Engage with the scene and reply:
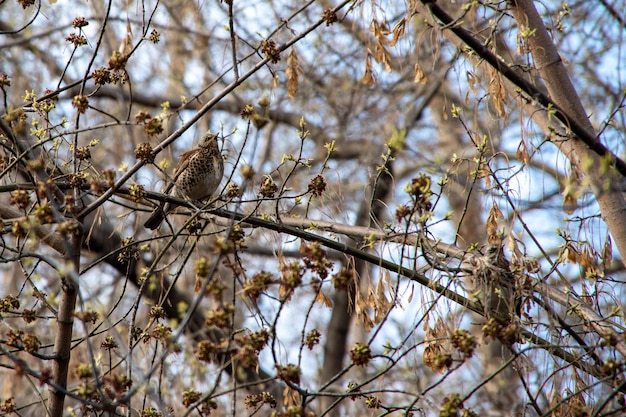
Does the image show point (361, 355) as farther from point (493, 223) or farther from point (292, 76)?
point (292, 76)

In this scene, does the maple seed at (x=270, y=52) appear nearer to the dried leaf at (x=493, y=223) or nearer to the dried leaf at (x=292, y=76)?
the dried leaf at (x=292, y=76)

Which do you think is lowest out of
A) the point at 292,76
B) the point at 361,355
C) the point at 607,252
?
the point at 361,355

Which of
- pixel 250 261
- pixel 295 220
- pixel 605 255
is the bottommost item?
pixel 605 255

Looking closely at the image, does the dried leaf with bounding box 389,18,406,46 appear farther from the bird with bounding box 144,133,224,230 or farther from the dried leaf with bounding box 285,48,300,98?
the bird with bounding box 144,133,224,230

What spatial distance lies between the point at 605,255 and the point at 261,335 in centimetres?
208

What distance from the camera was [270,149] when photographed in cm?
866

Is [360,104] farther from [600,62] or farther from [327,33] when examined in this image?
[600,62]

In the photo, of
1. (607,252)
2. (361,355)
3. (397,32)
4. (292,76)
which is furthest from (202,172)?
(361,355)

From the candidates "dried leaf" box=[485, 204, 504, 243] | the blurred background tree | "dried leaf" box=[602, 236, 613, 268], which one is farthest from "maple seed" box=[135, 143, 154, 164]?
"dried leaf" box=[602, 236, 613, 268]

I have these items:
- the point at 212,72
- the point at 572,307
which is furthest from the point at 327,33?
the point at 572,307

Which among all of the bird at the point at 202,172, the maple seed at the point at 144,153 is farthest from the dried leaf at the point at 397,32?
the bird at the point at 202,172

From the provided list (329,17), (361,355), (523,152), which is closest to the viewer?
(361,355)

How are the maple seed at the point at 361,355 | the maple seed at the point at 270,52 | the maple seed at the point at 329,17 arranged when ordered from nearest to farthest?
the maple seed at the point at 361,355
the maple seed at the point at 270,52
the maple seed at the point at 329,17

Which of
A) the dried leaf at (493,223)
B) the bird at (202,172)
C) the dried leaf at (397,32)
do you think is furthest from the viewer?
the bird at (202,172)
